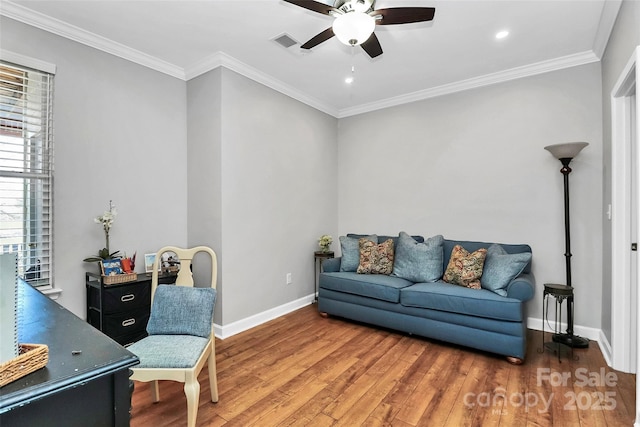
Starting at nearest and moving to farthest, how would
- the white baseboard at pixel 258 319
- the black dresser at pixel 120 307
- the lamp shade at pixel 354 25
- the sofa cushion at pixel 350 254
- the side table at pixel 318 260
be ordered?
the lamp shade at pixel 354 25 → the black dresser at pixel 120 307 → the white baseboard at pixel 258 319 → the sofa cushion at pixel 350 254 → the side table at pixel 318 260

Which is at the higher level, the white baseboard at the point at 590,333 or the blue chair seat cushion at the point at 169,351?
the blue chair seat cushion at the point at 169,351

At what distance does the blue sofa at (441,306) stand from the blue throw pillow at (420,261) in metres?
0.09

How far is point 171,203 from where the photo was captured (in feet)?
11.2

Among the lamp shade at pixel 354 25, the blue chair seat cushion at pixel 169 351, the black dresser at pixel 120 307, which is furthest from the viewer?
the black dresser at pixel 120 307

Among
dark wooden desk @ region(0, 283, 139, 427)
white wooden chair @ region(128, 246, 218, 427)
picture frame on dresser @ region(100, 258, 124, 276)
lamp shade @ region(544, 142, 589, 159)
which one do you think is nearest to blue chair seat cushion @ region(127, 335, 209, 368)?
white wooden chair @ region(128, 246, 218, 427)

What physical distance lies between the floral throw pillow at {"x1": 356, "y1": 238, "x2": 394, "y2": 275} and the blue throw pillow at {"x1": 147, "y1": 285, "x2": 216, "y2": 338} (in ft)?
6.90

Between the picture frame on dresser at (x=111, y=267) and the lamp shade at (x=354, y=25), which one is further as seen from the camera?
the picture frame on dresser at (x=111, y=267)

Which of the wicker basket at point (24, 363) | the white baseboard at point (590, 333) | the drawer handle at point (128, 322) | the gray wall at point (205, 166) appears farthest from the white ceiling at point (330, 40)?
the white baseboard at point (590, 333)

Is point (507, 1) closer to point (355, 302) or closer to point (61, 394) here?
point (355, 302)

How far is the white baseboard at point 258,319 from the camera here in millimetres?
3232

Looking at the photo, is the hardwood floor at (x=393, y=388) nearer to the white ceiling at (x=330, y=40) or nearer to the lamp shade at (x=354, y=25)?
the lamp shade at (x=354, y=25)

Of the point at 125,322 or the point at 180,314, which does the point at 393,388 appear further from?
the point at 125,322

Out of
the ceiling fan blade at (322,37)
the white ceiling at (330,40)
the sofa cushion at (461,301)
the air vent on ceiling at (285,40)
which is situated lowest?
the sofa cushion at (461,301)

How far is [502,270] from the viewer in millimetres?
2918
